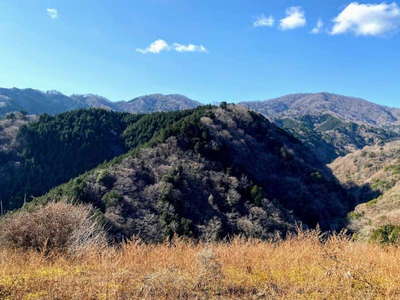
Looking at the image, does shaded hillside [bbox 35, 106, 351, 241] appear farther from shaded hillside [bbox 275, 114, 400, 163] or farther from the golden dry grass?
shaded hillside [bbox 275, 114, 400, 163]

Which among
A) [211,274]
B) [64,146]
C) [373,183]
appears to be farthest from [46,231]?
[373,183]

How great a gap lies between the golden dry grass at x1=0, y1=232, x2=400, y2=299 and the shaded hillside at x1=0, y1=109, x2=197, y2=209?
48.2m

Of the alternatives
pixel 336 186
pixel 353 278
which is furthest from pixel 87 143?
pixel 353 278

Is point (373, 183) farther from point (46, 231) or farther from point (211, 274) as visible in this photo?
point (46, 231)

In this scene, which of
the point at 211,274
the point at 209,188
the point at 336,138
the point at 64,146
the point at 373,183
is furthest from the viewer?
the point at 336,138

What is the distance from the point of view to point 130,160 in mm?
40594

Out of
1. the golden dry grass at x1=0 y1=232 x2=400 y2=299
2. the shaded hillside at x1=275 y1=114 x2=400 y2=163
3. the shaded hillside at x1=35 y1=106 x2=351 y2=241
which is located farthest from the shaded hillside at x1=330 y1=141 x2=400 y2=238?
the shaded hillside at x1=275 y1=114 x2=400 y2=163

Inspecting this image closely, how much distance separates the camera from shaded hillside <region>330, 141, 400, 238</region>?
1344 inches

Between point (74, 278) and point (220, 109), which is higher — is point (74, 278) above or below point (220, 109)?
below

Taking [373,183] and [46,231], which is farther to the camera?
[373,183]

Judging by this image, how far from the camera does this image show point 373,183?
56844 mm

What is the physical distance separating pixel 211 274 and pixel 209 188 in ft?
110

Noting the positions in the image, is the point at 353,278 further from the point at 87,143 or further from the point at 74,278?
the point at 87,143

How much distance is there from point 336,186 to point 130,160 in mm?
35057
